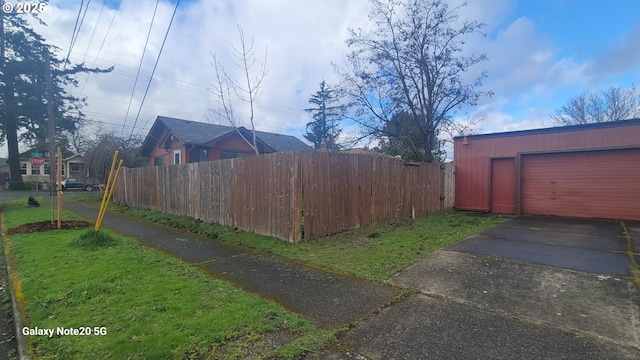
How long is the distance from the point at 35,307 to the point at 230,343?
242cm

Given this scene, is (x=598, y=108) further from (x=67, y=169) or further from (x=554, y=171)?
(x=67, y=169)

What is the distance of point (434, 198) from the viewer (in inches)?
443

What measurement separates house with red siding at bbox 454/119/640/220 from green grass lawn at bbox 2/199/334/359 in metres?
11.1

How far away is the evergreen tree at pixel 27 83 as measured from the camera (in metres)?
21.6

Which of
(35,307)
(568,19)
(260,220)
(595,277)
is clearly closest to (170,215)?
(260,220)

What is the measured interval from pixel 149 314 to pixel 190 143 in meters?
14.3

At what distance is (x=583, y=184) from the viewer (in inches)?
392

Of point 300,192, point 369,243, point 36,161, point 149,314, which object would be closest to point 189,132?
point 36,161

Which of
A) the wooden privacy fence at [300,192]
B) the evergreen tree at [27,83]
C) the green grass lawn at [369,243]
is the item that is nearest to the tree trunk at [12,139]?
the evergreen tree at [27,83]

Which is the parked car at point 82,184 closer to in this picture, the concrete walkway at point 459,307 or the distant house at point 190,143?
Answer: the distant house at point 190,143

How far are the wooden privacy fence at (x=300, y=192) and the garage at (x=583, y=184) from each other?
11.3 ft

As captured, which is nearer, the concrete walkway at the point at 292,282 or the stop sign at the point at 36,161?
the concrete walkway at the point at 292,282

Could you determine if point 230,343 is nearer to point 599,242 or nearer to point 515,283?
point 515,283

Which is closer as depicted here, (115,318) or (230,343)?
(230,343)
